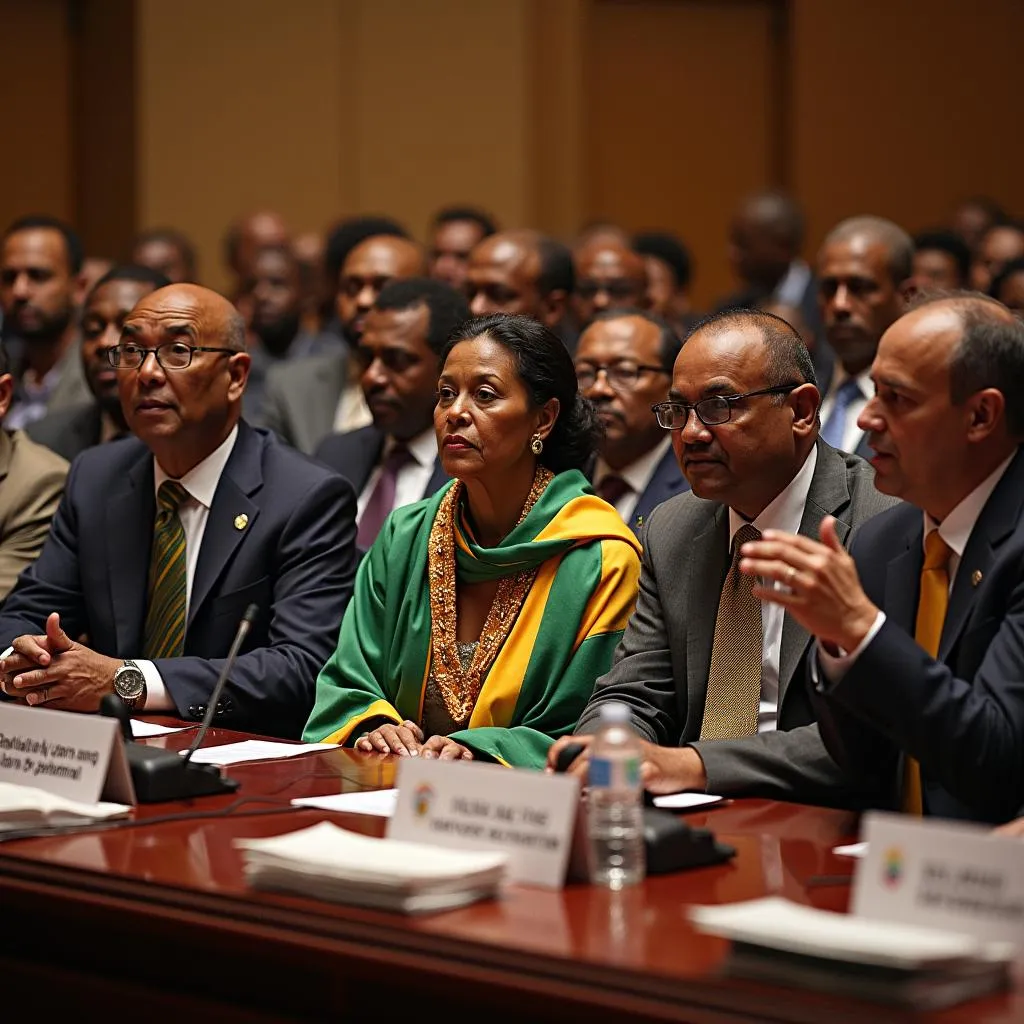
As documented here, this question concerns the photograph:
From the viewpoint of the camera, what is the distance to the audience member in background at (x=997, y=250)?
7770mm

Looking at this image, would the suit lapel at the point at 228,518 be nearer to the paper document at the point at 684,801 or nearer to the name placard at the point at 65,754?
the name placard at the point at 65,754

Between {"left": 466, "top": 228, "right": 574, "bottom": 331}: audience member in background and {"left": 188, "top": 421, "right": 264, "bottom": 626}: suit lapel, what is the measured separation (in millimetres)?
2040

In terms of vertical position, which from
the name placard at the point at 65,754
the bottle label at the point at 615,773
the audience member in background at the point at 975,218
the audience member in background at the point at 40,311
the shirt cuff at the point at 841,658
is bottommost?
the name placard at the point at 65,754

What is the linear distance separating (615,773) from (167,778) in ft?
3.05

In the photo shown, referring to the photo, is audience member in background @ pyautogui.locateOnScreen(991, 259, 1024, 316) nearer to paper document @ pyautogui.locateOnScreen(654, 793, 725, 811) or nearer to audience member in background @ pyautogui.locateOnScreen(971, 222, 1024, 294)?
audience member in background @ pyautogui.locateOnScreen(971, 222, 1024, 294)

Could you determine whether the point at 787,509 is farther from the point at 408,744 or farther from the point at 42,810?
the point at 42,810

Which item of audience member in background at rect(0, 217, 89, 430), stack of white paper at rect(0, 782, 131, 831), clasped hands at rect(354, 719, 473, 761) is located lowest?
clasped hands at rect(354, 719, 473, 761)

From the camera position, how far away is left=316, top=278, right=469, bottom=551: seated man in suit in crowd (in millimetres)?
5613

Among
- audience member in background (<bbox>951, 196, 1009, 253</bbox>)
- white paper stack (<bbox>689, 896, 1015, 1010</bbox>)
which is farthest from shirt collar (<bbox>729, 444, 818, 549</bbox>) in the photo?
audience member in background (<bbox>951, 196, 1009, 253</bbox>)

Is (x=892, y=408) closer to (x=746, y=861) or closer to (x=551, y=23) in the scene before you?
(x=746, y=861)

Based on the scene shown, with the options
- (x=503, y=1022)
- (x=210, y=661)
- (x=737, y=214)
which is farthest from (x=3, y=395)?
(x=737, y=214)

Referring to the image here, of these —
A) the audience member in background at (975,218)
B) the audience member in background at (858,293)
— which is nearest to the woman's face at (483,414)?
the audience member in background at (858,293)

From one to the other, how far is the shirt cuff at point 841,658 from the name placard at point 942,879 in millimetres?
577

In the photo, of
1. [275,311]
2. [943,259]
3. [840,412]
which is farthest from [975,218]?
[840,412]
